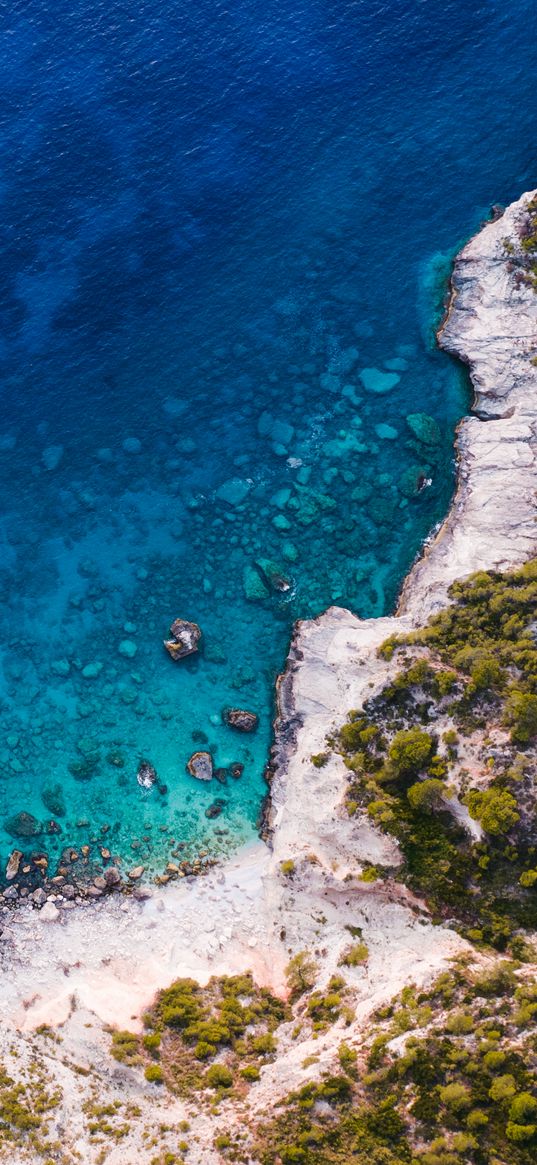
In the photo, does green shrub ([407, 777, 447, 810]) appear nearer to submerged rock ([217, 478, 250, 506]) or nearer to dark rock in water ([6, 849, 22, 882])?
submerged rock ([217, 478, 250, 506])

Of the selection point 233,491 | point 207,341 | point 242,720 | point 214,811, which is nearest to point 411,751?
point 242,720

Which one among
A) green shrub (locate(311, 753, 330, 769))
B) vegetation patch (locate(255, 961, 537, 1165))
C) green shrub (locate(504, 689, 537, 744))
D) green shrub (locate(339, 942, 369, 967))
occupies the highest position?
green shrub (locate(504, 689, 537, 744))

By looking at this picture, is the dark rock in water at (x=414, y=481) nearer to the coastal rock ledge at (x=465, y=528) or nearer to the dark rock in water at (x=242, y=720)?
the coastal rock ledge at (x=465, y=528)

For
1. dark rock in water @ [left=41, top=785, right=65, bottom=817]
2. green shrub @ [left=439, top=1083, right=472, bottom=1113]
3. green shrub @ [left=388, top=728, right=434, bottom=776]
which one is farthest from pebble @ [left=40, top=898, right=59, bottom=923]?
green shrub @ [left=439, top=1083, right=472, bottom=1113]

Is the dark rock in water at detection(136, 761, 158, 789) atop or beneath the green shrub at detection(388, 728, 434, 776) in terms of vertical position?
beneath

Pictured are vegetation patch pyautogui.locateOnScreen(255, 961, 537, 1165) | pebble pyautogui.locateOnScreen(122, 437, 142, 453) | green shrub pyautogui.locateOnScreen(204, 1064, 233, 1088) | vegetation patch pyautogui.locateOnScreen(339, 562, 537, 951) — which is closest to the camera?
vegetation patch pyautogui.locateOnScreen(255, 961, 537, 1165)
